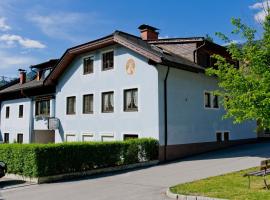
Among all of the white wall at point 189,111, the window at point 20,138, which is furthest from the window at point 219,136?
the window at point 20,138

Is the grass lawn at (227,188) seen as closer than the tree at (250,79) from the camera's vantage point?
→ Yes

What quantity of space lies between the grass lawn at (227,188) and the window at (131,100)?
8.57 meters

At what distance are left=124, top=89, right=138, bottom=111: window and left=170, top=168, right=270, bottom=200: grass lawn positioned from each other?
857cm

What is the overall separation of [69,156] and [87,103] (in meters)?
8.97

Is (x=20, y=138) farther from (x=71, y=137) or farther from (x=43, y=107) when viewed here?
(x=71, y=137)

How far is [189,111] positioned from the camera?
20.3 metres

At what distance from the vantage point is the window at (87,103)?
2295 centimetres

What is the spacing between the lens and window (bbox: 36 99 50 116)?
90.2 ft

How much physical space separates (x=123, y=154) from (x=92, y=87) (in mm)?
7372

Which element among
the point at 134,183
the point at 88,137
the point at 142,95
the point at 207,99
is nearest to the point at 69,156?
the point at 134,183

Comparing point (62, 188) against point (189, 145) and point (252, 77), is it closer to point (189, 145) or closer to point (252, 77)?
point (252, 77)

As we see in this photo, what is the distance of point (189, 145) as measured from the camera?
19969 mm

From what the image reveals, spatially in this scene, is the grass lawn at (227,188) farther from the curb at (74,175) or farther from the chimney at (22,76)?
the chimney at (22,76)

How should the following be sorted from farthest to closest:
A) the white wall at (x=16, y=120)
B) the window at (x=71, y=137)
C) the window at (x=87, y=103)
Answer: the white wall at (x=16, y=120) → the window at (x=71, y=137) → the window at (x=87, y=103)
